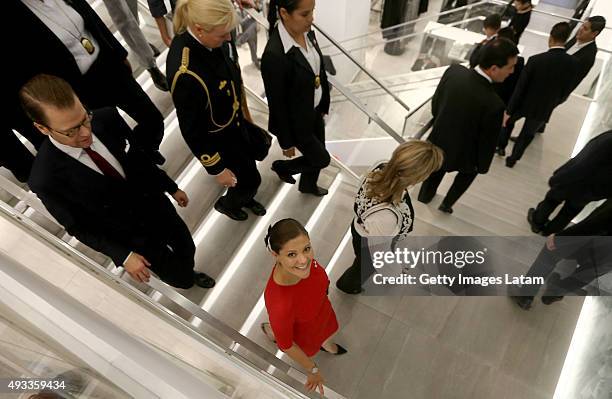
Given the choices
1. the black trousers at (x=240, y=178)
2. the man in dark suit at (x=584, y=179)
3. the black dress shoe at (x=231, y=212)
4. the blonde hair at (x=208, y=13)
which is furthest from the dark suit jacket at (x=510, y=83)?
the blonde hair at (x=208, y=13)

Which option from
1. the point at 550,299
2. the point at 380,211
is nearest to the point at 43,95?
the point at 380,211

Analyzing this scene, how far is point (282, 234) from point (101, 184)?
903 millimetres

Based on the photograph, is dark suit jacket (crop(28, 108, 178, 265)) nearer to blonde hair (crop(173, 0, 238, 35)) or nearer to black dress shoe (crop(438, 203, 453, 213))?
blonde hair (crop(173, 0, 238, 35))

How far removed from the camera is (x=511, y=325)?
3219 mm

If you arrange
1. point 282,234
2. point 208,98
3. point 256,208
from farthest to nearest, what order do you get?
point 256,208 → point 208,98 → point 282,234

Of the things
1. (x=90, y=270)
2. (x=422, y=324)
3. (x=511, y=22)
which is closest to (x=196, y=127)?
(x=90, y=270)

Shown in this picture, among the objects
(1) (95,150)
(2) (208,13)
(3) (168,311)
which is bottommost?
(3) (168,311)

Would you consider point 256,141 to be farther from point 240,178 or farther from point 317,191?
point 317,191

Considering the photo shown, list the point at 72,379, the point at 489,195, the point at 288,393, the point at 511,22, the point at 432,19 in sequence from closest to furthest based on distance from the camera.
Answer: the point at 72,379
the point at 288,393
the point at 489,195
the point at 511,22
the point at 432,19

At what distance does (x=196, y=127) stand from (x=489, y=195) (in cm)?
357

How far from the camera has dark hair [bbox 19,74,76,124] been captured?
66.2 inches

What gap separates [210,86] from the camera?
2314mm

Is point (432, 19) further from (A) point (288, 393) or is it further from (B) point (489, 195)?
(A) point (288, 393)

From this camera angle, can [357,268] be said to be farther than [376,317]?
No
